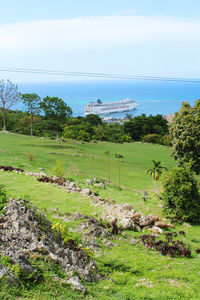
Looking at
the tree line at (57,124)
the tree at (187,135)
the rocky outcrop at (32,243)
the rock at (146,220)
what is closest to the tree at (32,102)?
the tree line at (57,124)

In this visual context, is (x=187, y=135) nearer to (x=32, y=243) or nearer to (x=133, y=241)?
(x=133, y=241)

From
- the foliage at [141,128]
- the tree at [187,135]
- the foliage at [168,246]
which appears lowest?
the foliage at [168,246]

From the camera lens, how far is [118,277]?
9906mm

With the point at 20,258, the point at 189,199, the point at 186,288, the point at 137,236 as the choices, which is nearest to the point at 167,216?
the point at 189,199

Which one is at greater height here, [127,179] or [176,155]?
[176,155]

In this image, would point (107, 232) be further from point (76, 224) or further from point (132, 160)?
point (132, 160)

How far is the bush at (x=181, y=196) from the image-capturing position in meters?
18.9

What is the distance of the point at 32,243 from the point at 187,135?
80.3ft

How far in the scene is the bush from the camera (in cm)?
1886

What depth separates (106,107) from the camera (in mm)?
153375

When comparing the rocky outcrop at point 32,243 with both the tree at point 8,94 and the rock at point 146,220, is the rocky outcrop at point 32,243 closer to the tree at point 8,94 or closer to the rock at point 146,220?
the rock at point 146,220

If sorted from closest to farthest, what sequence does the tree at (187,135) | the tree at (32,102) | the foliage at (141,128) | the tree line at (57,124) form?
the tree at (187,135) → the tree line at (57,124) → the tree at (32,102) → the foliage at (141,128)

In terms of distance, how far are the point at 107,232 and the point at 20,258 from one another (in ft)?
19.2

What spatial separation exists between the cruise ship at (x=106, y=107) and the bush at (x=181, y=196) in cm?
12967
